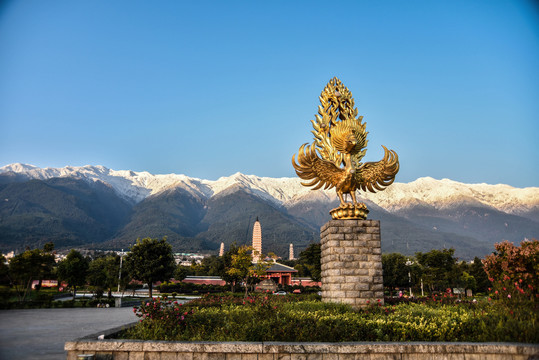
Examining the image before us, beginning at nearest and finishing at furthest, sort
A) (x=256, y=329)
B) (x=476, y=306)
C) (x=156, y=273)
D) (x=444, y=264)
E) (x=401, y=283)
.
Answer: (x=256, y=329)
(x=476, y=306)
(x=156, y=273)
(x=444, y=264)
(x=401, y=283)

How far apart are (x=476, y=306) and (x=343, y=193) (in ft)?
19.9

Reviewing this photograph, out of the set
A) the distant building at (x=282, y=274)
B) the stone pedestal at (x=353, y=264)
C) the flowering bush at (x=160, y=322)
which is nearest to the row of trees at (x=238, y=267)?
the stone pedestal at (x=353, y=264)

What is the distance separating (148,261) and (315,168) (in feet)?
93.5

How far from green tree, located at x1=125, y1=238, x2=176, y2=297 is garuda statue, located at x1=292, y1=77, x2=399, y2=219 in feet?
89.9

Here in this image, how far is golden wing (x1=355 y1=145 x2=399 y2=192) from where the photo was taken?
1491 centimetres

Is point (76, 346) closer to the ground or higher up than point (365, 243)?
closer to the ground

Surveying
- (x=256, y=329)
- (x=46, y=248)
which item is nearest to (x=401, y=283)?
(x=46, y=248)

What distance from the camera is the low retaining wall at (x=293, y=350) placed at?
7.16 m

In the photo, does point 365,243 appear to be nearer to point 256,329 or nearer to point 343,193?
point 343,193

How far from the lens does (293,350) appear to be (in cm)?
715

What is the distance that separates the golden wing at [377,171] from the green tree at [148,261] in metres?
28.7

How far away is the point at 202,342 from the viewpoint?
24.0ft

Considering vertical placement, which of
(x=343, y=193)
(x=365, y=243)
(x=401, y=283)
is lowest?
(x=401, y=283)

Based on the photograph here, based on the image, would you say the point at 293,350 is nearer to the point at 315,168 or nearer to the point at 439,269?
the point at 315,168
